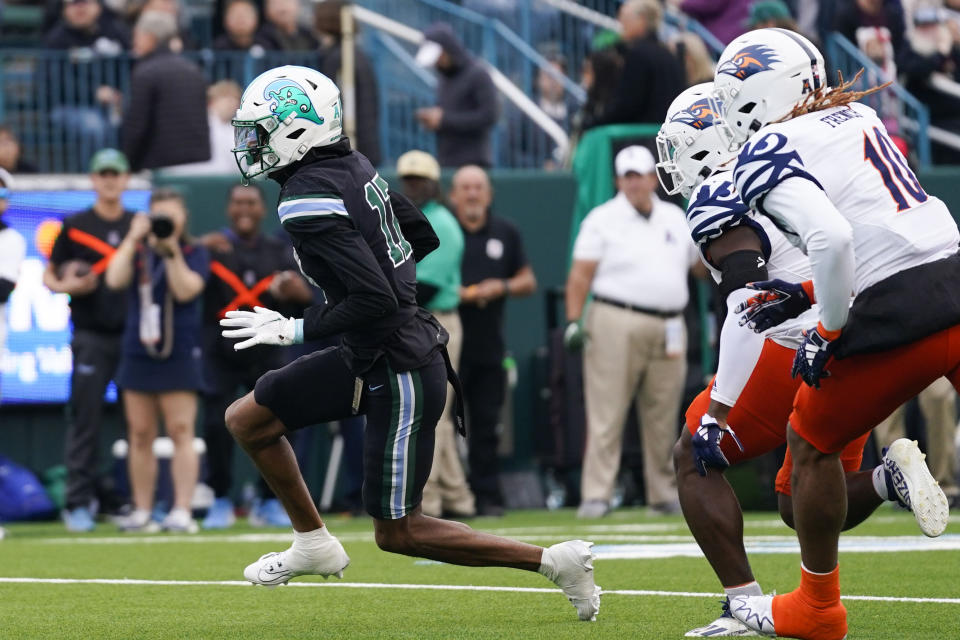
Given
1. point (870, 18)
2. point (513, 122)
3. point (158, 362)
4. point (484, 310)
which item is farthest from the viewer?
point (870, 18)

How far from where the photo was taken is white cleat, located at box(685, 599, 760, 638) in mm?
5031

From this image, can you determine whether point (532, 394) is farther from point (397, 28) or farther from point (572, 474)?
point (397, 28)

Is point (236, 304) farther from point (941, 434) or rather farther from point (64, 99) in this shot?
point (941, 434)

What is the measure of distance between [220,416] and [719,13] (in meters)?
6.14

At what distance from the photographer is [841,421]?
15.1ft

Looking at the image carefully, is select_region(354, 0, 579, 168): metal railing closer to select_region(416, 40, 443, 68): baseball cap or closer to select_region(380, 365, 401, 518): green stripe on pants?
select_region(416, 40, 443, 68): baseball cap

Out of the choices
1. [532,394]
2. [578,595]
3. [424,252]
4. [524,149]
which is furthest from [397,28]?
[578,595]

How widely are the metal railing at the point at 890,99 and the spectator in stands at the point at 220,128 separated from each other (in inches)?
193

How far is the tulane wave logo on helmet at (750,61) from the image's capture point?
4805mm

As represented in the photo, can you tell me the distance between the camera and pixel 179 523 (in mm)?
10047

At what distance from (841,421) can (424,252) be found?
190 cm

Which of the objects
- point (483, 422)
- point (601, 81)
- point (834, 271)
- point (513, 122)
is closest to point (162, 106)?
point (513, 122)

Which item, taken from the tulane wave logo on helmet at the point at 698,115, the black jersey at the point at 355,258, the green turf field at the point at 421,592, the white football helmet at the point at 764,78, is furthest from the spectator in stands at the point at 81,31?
the white football helmet at the point at 764,78

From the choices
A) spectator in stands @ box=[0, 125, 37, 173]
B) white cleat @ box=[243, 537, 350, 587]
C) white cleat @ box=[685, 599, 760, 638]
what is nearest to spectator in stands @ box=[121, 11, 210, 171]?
spectator in stands @ box=[0, 125, 37, 173]
